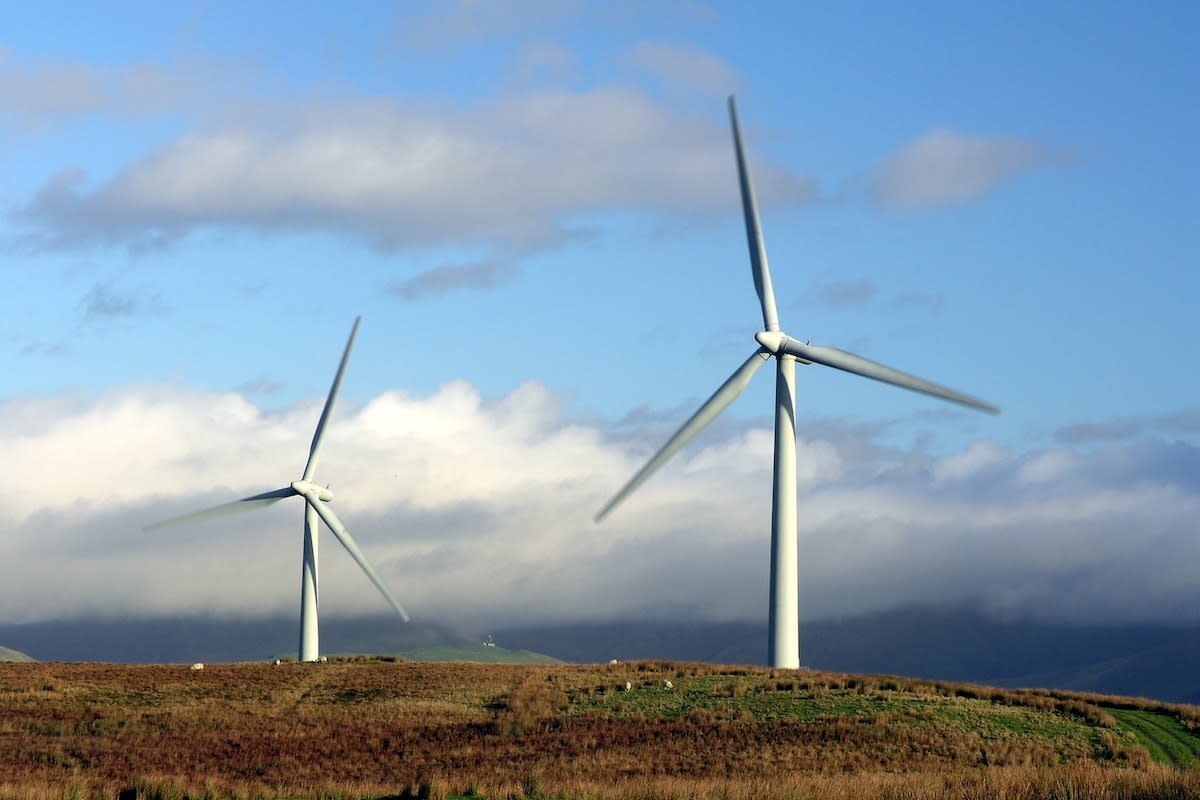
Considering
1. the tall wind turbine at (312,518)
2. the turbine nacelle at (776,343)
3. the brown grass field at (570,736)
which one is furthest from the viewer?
the tall wind turbine at (312,518)

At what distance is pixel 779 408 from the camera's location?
87.4 m

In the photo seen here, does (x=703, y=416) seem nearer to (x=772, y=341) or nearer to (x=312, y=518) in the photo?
(x=772, y=341)

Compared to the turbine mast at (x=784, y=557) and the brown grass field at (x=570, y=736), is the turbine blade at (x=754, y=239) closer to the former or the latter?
the turbine mast at (x=784, y=557)

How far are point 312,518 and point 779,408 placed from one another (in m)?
49.9

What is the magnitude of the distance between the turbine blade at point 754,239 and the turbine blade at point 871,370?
2622 mm

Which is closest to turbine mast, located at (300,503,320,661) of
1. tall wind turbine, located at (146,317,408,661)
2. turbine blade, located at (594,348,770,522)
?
tall wind turbine, located at (146,317,408,661)

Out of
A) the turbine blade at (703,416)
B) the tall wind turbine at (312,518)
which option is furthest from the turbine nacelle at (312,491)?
the turbine blade at (703,416)

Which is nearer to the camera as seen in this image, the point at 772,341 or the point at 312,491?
the point at 772,341

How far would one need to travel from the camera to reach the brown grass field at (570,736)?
50.6 m

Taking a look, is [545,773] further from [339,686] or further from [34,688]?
[34,688]

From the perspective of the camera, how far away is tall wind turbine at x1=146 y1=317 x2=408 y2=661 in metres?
121

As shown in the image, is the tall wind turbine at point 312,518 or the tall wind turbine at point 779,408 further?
the tall wind turbine at point 312,518

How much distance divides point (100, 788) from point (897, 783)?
2670 cm

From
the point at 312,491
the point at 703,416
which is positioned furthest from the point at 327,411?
the point at 703,416
